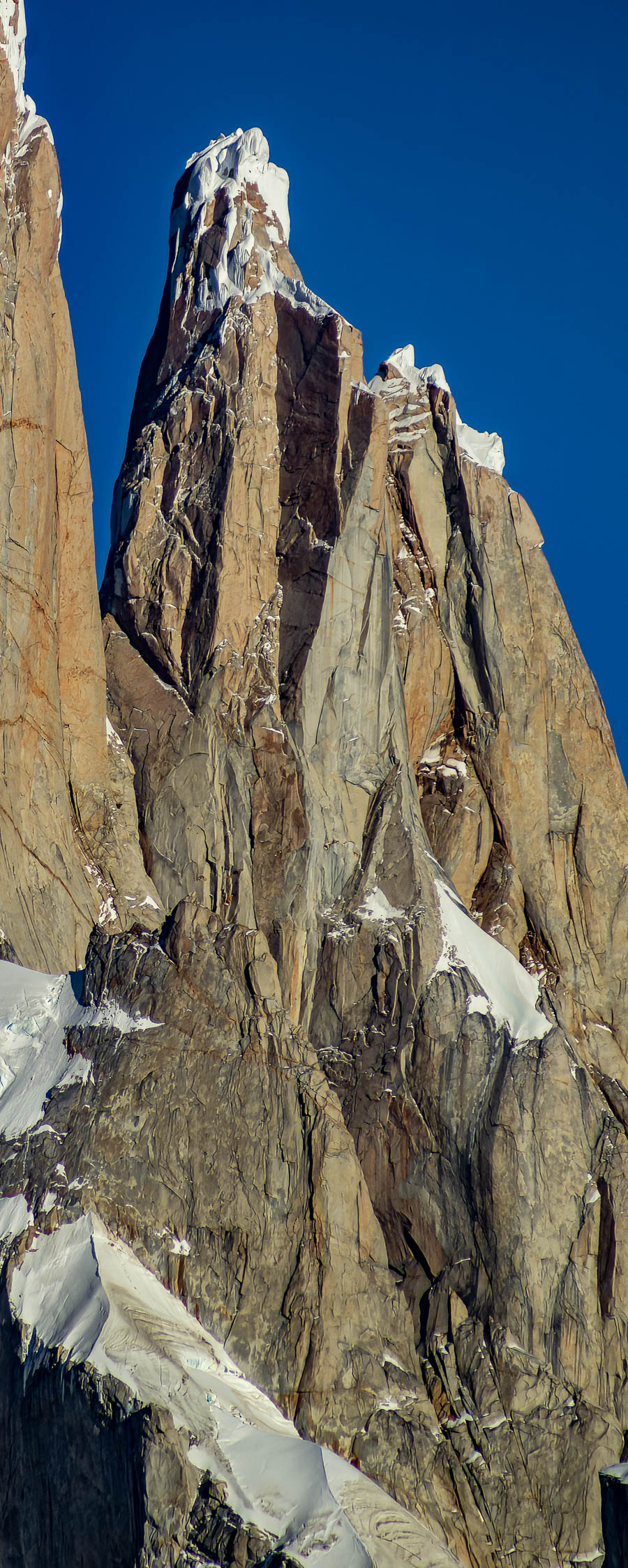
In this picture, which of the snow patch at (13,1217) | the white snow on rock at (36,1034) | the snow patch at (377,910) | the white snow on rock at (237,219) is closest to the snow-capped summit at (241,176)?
the white snow on rock at (237,219)

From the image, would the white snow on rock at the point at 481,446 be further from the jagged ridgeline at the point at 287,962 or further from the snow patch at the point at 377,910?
the snow patch at the point at 377,910

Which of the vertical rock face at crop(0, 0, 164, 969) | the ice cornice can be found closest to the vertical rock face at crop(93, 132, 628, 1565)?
the vertical rock face at crop(0, 0, 164, 969)

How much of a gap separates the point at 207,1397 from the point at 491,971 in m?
18.2

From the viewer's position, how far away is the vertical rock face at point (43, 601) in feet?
162

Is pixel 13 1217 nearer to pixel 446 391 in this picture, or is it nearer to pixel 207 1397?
pixel 207 1397

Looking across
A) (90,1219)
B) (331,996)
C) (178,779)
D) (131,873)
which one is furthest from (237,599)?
(90,1219)

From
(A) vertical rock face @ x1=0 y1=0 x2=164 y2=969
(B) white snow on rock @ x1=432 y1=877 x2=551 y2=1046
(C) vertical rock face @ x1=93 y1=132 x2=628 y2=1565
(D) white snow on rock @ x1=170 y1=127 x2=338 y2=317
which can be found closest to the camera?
(C) vertical rock face @ x1=93 y1=132 x2=628 y2=1565

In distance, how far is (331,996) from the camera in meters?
50.9

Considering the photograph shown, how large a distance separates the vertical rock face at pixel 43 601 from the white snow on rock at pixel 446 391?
46.3 feet

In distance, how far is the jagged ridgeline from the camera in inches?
1464

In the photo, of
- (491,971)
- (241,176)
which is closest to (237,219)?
(241,176)

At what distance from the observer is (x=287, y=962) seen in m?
51.2

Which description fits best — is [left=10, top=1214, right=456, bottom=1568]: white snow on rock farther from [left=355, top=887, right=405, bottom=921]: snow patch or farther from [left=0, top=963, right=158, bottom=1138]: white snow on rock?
[left=355, top=887, right=405, bottom=921]: snow patch

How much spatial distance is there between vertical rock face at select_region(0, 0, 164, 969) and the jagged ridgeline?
149 mm
